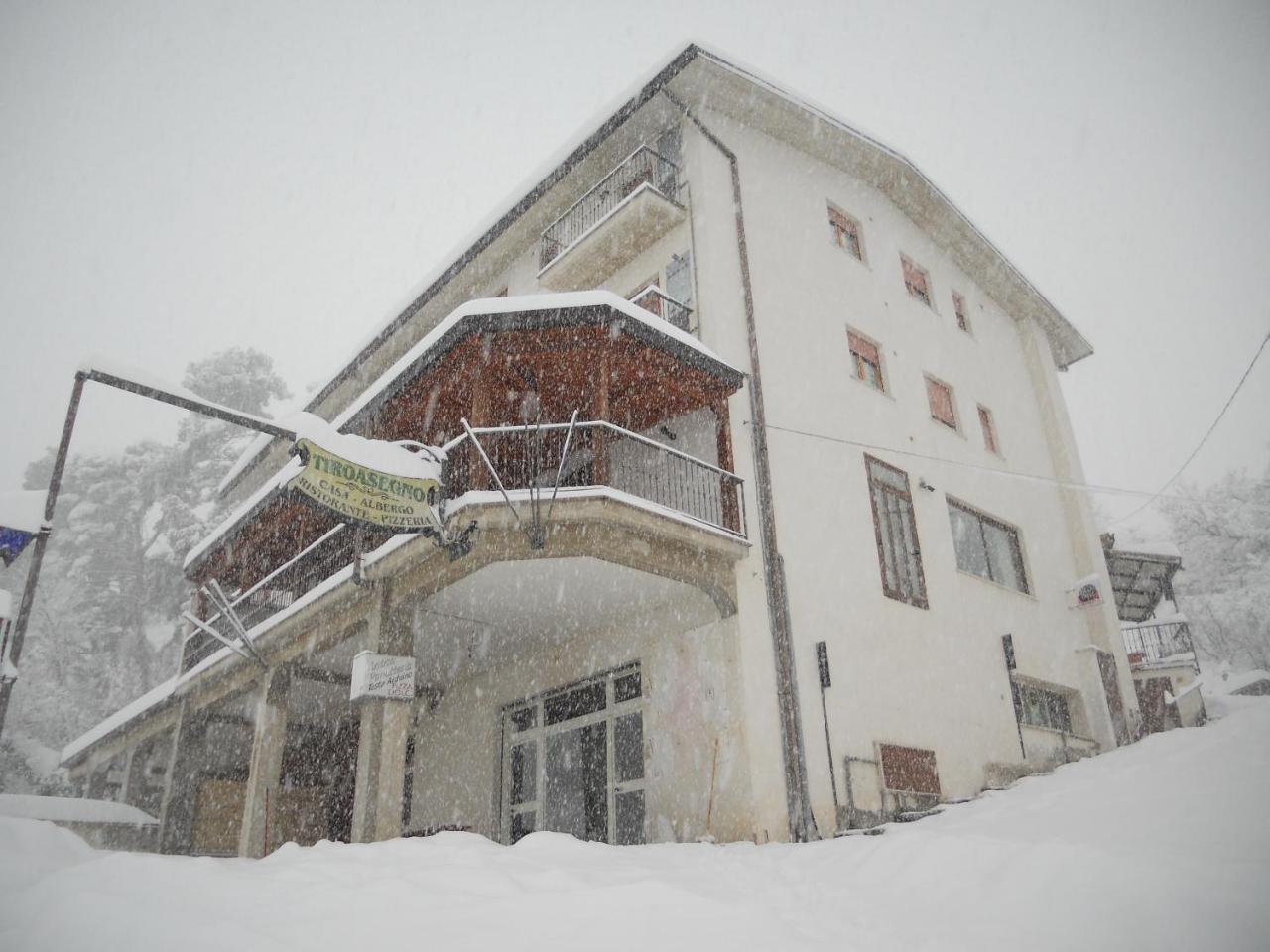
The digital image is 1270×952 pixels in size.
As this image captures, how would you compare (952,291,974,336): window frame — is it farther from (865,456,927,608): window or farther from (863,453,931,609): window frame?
(865,456,927,608): window

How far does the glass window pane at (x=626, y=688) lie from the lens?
11680mm

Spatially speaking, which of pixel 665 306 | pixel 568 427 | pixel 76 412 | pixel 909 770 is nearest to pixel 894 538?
pixel 909 770

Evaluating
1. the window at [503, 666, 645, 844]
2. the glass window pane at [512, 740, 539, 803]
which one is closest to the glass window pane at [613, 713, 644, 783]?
the window at [503, 666, 645, 844]

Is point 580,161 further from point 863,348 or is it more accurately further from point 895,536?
point 895,536

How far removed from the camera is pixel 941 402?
54.2 ft

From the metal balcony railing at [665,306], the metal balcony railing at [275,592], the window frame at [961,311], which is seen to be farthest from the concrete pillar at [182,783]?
the window frame at [961,311]

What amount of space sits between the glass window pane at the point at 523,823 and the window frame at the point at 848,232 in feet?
37.5

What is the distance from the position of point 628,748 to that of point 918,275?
1202 cm

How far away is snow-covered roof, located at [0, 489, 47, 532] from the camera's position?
7.60 meters

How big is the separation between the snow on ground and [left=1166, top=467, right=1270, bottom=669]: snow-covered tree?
3397cm

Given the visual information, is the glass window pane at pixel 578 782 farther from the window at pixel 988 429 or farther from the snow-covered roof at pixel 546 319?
the window at pixel 988 429

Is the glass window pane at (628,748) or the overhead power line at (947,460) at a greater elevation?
the overhead power line at (947,460)

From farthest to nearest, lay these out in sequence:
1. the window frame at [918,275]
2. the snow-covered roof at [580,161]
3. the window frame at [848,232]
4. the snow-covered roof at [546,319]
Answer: the window frame at [918,275] → the window frame at [848,232] → the snow-covered roof at [580,161] → the snow-covered roof at [546,319]

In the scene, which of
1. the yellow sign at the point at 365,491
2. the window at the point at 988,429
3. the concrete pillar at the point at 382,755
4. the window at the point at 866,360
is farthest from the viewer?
the window at the point at 988,429
